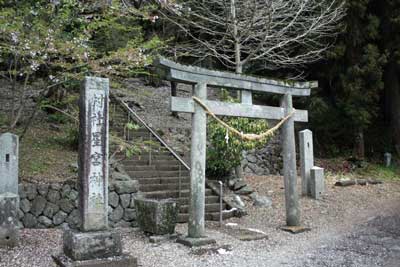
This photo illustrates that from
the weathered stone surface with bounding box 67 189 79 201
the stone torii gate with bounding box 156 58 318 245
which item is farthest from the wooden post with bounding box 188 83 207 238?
the weathered stone surface with bounding box 67 189 79 201

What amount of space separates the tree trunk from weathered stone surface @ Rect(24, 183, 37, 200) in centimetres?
1263

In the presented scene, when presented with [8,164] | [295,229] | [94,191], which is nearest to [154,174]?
[295,229]

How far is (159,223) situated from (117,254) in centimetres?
178

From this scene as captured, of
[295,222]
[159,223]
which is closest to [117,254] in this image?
[159,223]

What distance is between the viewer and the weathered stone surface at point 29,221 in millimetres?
7402

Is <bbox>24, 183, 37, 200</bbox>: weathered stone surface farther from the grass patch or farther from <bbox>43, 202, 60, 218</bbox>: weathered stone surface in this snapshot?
the grass patch

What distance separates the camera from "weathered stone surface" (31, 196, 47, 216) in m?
7.46

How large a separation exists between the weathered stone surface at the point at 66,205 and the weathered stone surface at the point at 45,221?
30 centimetres

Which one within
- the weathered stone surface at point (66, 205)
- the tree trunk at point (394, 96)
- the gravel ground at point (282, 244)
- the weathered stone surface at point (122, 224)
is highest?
the tree trunk at point (394, 96)

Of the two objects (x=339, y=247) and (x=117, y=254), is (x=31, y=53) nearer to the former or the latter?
(x=117, y=254)

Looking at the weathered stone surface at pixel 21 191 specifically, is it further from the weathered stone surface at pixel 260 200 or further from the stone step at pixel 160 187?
the weathered stone surface at pixel 260 200

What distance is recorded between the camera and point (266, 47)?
13.0 meters

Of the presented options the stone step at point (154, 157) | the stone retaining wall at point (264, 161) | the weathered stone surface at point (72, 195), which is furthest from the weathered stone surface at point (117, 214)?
the stone retaining wall at point (264, 161)

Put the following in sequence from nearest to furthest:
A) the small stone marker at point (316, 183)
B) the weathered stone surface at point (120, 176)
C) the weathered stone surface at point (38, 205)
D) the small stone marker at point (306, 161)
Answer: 1. the weathered stone surface at point (38, 205)
2. the weathered stone surface at point (120, 176)
3. the small stone marker at point (316, 183)
4. the small stone marker at point (306, 161)
